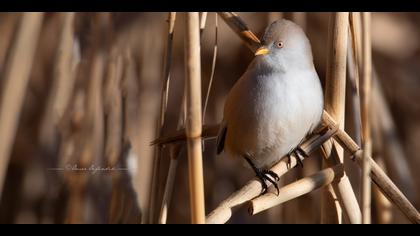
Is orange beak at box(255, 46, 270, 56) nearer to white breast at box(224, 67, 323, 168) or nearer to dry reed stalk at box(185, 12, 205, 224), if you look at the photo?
white breast at box(224, 67, 323, 168)

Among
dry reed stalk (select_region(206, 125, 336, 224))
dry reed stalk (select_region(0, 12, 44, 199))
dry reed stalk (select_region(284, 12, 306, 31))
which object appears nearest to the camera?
dry reed stalk (select_region(206, 125, 336, 224))

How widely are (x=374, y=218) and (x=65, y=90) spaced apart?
1125mm

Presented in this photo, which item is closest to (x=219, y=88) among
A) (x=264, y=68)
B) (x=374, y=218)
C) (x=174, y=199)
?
(x=174, y=199)

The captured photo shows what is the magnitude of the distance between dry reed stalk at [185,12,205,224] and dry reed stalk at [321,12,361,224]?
16.5 inches

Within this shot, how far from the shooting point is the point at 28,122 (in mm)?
2025

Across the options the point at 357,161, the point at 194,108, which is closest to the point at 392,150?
the point at 357,161

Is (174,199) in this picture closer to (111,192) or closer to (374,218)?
(111,192)

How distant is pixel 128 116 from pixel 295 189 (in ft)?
2.35

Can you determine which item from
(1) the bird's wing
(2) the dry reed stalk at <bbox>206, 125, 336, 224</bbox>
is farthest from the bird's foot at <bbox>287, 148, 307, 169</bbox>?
(1) the bird's wing

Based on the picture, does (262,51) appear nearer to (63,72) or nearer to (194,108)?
(194,108)

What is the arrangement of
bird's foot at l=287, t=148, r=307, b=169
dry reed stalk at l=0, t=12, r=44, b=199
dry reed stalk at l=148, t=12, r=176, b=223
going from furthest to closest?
bird's foot at l=287, t=148, r=307, b=169
dry reed stalk at l=148, t=12, r=176, b=223
dry reed stalk at l=0, t=12, r=44, b=199

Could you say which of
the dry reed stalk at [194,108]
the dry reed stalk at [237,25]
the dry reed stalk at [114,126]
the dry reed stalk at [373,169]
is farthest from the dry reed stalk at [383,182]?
the dry reed stalk at [114,126]

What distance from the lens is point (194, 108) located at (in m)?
1.10

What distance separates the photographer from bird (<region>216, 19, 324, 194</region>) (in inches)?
60.1
